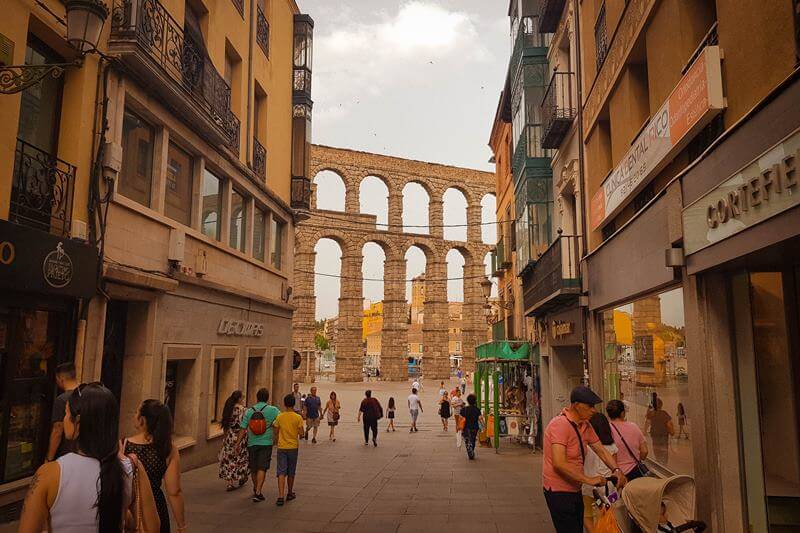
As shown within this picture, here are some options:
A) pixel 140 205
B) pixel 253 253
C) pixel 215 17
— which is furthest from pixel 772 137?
pixel 253 253

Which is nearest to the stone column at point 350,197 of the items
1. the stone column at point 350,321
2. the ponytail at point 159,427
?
the stone column at point 350,321

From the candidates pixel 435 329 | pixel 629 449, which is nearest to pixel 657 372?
pixel 629 449

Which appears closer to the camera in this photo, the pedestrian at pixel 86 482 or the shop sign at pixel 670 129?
the pedestrian at pixel 86 482

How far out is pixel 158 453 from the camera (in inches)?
166

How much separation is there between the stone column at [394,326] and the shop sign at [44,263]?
4701 cm

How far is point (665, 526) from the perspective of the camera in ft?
14.4

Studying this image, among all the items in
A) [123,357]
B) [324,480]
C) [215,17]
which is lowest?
[324,480]

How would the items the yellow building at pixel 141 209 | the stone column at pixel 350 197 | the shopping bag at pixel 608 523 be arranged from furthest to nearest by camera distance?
1. the stone column at pixel 350 197
2. the yellow building at pixel 141 209
3. the shopping bag at pixel 608 523

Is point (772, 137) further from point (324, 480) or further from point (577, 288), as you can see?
point (324, 480)

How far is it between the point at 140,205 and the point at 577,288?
338 inches

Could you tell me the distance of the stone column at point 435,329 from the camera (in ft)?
184

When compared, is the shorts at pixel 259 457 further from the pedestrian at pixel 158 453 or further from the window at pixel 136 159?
the pedestrian at pixel 158 453

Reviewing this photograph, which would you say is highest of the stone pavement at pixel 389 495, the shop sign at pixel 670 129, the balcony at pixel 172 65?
the balcony at pixel 172 65

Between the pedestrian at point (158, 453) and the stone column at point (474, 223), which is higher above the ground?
the stone column at point (474, 223)
